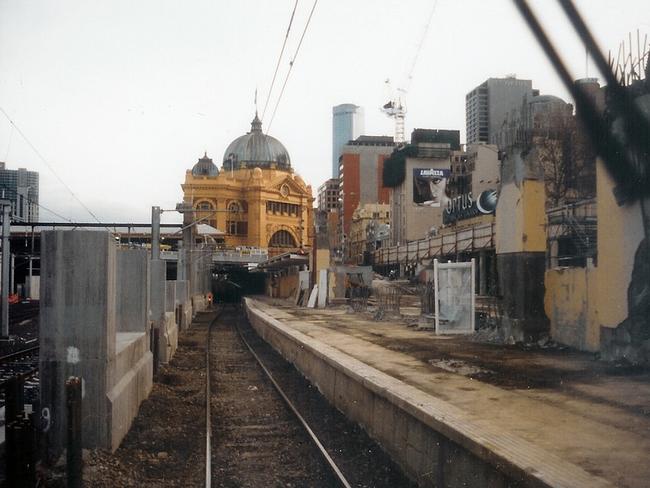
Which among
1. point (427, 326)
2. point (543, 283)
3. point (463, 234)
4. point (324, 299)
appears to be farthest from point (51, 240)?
point (463, 234)

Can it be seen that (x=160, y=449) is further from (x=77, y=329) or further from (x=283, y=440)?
(x=77, y=329)

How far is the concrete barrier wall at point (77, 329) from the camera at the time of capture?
8.48 m

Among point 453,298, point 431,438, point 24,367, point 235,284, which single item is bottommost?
point 24,367

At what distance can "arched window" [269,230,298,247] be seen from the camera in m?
96.6

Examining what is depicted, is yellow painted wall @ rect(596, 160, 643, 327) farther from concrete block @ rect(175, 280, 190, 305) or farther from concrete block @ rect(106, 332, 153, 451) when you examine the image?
concrete block @ rect(175, 280, 190, 305)

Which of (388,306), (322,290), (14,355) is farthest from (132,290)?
(322,290)

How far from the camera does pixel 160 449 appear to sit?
10125 millimetres

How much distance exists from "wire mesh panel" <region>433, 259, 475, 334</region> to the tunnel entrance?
67.2m

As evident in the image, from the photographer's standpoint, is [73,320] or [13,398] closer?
[13,398]

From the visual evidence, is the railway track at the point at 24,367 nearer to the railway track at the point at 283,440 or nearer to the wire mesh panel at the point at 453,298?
the railway track at the point at 283,440

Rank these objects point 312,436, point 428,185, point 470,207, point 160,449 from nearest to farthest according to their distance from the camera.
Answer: point 160,449 < point 312,436 < point 470,207 < point 428,185

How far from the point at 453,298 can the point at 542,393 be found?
31.7 feet

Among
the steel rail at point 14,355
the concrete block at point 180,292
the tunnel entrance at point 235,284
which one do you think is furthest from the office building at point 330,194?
the steel rail at point 14,355

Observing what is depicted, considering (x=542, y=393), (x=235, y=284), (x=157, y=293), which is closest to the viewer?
(x=542, y=393)
